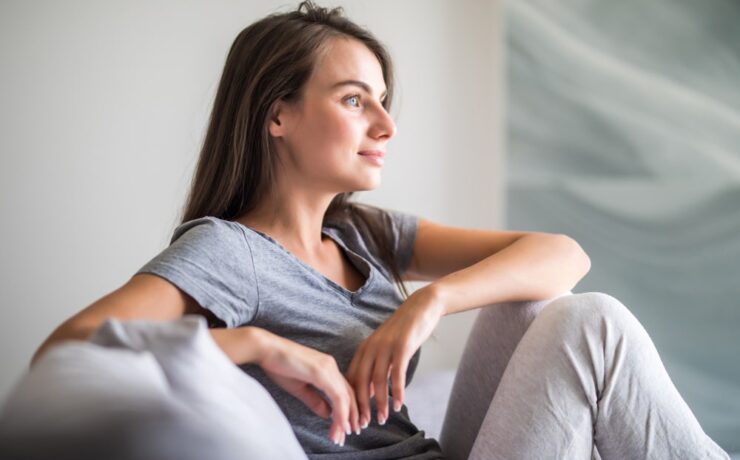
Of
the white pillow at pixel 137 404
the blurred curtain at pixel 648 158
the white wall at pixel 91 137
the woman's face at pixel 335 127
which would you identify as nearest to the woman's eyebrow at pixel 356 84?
the woman's face at pixel 335 127

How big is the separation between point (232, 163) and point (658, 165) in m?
1.72

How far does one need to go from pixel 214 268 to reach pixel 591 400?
60 cm

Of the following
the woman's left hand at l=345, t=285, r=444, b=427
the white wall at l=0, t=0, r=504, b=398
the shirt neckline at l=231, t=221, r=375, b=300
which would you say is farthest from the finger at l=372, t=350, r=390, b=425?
the white wall at l=0, t=0, r=504, b=398

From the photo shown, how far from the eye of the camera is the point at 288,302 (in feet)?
3.96

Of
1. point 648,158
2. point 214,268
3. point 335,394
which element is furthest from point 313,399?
point 648,158

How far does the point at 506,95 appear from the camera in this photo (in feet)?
9.27

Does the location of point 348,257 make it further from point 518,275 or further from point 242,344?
point 242,344

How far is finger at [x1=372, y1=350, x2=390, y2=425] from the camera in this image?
3.42 ft

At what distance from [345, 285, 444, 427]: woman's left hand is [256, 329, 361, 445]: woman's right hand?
61mm

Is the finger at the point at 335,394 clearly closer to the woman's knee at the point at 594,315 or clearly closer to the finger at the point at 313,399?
the finger at the point at 313,399

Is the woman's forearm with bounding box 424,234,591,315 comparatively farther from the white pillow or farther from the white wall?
the white wall

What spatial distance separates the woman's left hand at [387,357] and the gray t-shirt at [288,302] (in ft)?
0.51

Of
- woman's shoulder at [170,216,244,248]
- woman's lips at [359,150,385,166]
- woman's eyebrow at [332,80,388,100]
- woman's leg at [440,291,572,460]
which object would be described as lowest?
woman's leg at [440,291,572,460]

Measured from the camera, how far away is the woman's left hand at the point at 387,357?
1.04 meters
